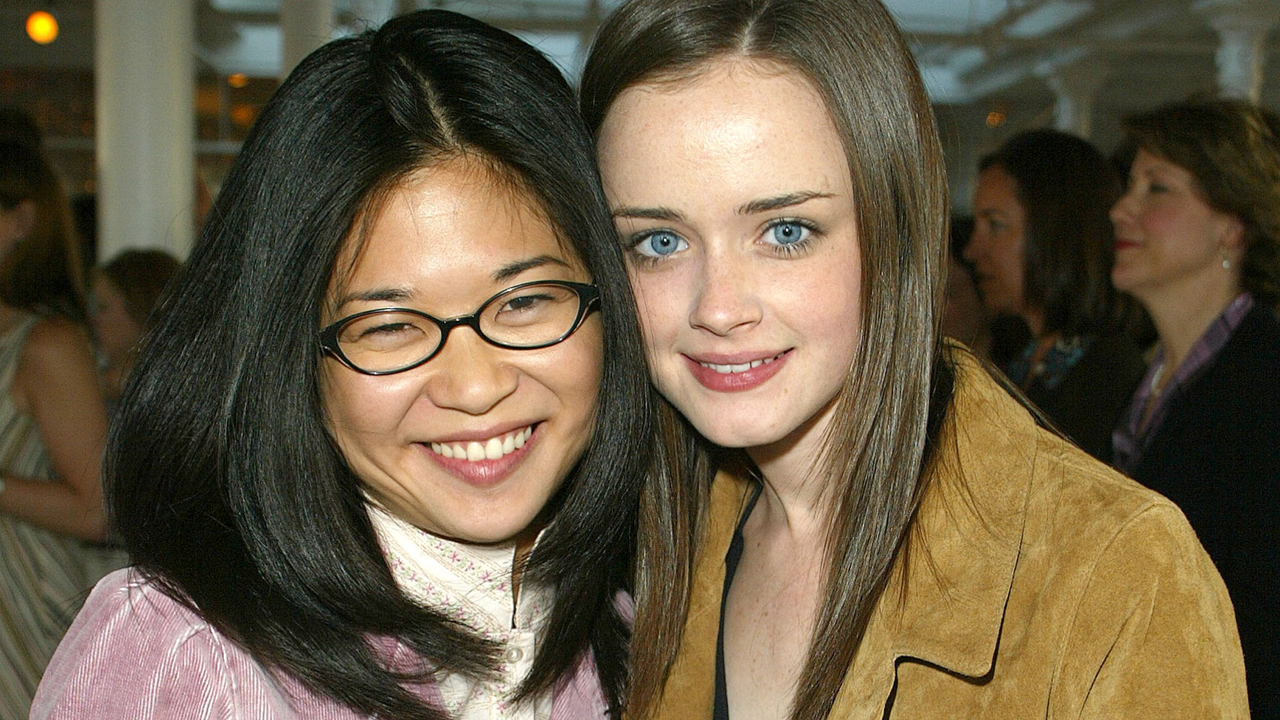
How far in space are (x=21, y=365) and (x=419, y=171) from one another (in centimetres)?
207

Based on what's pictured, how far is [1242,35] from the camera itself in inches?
340

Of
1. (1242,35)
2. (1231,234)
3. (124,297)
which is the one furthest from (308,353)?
(1242,35)

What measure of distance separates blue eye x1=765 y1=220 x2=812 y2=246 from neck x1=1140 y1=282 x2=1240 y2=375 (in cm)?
224

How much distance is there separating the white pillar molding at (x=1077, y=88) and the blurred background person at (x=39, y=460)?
8.64 meters

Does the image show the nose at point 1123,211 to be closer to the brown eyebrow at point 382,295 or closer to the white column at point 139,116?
the brown eyebrow at point 382,295

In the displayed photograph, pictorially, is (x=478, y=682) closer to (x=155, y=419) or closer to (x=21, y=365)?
(x=155, y=419)

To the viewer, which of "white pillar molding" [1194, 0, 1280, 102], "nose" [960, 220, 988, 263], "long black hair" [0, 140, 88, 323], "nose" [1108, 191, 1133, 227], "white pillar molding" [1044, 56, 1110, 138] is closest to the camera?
"long black hair" [0, 140, 88, 323]

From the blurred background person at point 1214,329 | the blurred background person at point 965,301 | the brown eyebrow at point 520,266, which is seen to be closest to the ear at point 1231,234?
the blurred background person at point 1214,329

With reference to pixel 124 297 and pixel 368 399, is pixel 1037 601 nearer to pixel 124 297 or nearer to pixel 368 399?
pixel 368 399

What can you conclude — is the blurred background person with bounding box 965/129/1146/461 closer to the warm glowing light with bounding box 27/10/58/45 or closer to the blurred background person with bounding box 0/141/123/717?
the blurred background person with bounding box 0/141/123/717

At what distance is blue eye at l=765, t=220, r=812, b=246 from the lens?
140cm

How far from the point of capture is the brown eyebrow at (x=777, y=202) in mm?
1371

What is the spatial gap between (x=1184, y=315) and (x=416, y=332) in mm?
2645

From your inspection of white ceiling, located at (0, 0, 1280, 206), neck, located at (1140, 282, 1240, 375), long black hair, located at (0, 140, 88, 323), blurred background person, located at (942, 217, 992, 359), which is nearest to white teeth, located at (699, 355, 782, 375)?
neck, located at (1140, 282, 1240, 375)
